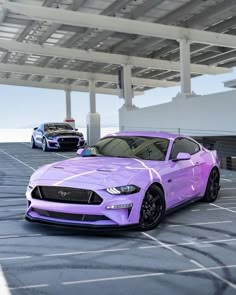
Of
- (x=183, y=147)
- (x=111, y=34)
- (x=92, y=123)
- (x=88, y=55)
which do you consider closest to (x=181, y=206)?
(x=183, y=147)

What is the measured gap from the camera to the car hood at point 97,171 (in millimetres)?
4832

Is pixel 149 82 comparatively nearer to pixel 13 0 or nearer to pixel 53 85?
pixel 53 85

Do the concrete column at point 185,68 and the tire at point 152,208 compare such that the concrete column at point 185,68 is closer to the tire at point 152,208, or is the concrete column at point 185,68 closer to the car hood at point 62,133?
the car hood at point 62,133

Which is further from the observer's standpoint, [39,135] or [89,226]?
[39,135]

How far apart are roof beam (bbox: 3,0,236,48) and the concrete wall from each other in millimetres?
2458

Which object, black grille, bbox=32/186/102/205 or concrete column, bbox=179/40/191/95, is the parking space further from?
concrete column, bbox=179/40/191/95

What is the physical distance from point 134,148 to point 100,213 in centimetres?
177

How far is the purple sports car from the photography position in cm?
1714

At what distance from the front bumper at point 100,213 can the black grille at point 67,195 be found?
0.05m

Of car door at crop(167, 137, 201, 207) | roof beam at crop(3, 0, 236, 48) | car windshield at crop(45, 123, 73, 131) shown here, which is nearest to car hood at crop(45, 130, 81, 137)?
car windshield at crop(45, 123, 73, 131)

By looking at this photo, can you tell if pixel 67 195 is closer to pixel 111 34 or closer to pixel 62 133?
pixel 62 133

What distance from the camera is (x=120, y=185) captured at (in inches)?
186

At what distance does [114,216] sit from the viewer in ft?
15.0

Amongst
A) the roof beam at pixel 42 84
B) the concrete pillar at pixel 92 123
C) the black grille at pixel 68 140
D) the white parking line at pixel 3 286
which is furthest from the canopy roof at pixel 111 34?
the white parking line at pixel 3 286
